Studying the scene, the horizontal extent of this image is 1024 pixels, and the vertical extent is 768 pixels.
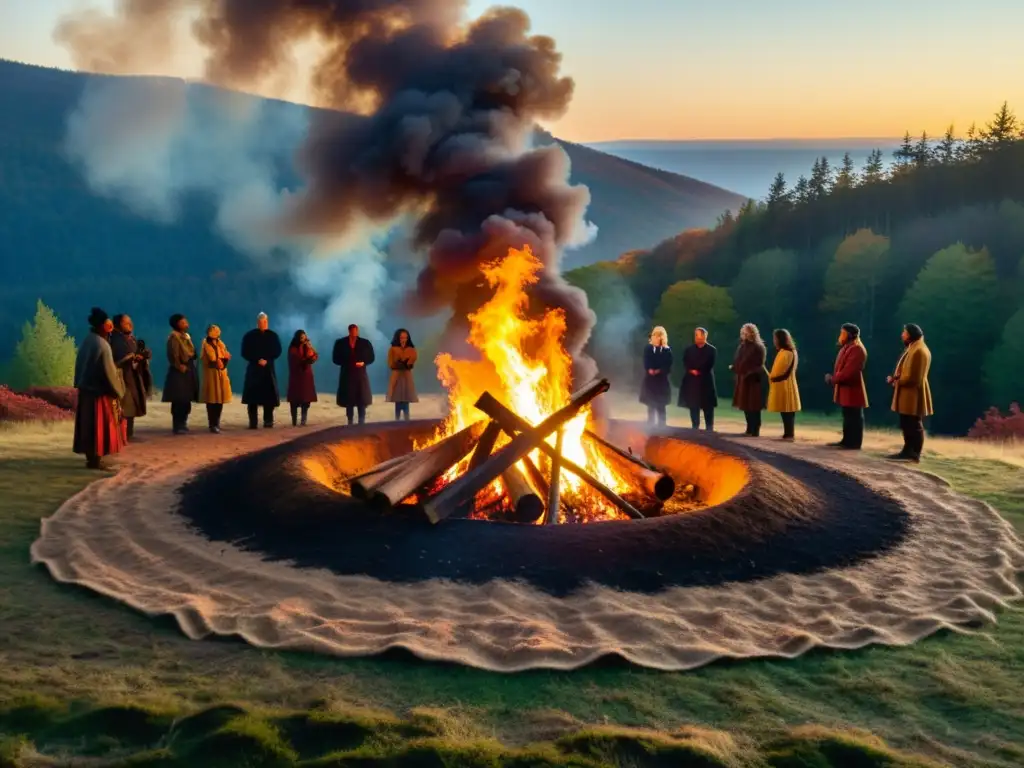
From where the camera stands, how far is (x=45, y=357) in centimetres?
3428

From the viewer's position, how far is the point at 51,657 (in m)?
4.57

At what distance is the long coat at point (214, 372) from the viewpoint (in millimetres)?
13430

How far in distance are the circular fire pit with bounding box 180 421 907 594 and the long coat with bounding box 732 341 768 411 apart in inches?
190

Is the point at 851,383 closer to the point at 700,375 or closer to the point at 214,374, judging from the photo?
the point at 700,375

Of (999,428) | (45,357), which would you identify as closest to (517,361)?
(999,428)

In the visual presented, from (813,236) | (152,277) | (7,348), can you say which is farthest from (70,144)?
(813,236)

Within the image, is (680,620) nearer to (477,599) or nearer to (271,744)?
(477,599)

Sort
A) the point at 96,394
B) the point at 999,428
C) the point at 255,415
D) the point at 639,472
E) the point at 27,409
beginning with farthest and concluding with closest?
the point at 999,428
the point at 27,409
the point at 255,415
the point at 96,394
the point at 639,472

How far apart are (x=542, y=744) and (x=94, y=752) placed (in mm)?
1952

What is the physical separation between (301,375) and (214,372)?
158cm

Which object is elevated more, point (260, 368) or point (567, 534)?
point (260, 368)

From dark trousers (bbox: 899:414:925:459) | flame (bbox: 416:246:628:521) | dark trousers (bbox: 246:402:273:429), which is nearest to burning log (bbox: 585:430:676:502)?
flame (bbox: 416:246:628:521)

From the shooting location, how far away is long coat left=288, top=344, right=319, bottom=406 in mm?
14531

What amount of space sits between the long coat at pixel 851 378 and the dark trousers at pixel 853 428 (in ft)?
0.78
